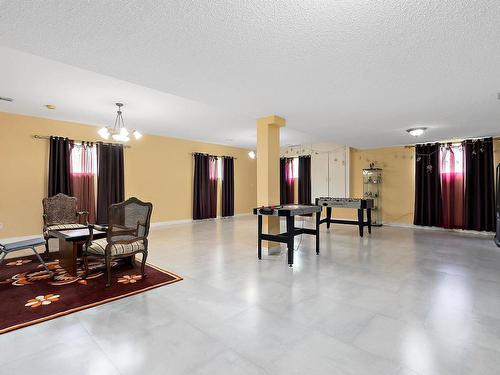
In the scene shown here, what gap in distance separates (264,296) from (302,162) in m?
7.28

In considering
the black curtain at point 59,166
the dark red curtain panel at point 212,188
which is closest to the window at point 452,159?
the dark red curtain panel at point 212,188

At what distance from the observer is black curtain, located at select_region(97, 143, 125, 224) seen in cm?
637

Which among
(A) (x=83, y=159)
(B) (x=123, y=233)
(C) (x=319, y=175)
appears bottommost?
(B) (x=123, y=233)

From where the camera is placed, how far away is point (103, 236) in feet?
11.9

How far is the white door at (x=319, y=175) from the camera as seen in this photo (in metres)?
9.16

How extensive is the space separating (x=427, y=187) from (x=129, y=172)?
7909 millimetres

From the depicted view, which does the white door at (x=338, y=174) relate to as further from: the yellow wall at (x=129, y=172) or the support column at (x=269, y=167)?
the support column at (x=269, y=167)

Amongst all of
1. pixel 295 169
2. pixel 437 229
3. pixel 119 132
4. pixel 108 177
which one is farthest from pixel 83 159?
pixel 437 229

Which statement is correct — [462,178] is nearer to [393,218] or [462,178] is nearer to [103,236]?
[393,218]

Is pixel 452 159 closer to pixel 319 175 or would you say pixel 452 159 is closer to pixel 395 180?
pixel 395 180

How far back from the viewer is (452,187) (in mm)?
6953

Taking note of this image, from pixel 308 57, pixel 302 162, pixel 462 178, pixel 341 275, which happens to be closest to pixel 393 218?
pixel 462 178

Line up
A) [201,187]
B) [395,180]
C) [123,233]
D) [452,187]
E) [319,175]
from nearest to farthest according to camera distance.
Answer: [123,233]
[452,187]
[395,180]
[201,187]
[319,175]

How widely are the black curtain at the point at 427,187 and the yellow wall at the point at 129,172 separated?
548 cm
